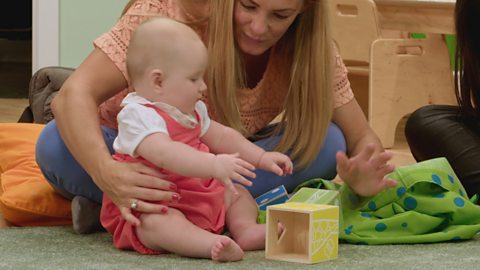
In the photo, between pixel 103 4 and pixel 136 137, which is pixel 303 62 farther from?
pixel 103 4

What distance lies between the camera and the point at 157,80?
144 centimetres

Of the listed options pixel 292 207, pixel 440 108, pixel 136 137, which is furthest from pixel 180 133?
pixel 440 108

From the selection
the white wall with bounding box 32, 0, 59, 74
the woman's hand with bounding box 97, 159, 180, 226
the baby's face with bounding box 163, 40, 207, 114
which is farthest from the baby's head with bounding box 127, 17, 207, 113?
the white wall with bounding box 32, 0, 59, 74

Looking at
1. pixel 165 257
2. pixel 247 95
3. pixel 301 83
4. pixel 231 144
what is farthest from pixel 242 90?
pixel 165 257

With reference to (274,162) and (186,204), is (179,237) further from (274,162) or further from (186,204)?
(274,162)

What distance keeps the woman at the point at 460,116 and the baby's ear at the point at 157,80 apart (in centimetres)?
78

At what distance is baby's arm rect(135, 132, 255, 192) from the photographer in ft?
4.38

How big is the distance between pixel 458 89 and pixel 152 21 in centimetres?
92

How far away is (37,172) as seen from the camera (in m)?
1.89

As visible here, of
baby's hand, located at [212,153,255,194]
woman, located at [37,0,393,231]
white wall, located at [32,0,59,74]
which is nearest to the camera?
baby's hand, located at [212,153,255,194]

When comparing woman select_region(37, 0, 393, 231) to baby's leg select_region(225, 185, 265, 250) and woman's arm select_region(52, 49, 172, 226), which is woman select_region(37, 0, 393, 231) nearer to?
woman's arm select_region(52, 49, 172, 226)

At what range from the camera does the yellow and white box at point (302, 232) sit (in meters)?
1.41

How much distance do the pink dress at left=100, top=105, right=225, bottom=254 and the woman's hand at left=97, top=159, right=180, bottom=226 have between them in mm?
21

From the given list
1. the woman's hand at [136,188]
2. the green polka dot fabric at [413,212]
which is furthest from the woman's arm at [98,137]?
the green polka dot fabric at [413,212]
